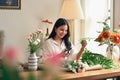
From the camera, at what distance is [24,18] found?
3.79 meters

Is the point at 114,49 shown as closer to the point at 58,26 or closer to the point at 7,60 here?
the point at 58,26

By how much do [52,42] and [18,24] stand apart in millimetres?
1036

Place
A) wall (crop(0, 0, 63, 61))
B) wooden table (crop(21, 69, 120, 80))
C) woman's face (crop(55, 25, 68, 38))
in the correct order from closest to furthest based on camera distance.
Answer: wooden table (crop(21, 69, 120, 80)), woman's face (crop(55, 25, 68, 38)), wall (crop(0, 0, 63, 61))

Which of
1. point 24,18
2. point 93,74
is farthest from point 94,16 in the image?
point 93,74

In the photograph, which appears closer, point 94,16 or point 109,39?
point 109,39

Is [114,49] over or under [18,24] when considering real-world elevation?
under

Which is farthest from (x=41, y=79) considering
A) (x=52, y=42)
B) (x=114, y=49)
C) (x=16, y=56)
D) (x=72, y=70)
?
(x=52, y=42)

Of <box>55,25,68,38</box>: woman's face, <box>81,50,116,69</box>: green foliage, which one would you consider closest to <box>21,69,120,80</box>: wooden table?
<box>81,50,116,69</box>: green foliage

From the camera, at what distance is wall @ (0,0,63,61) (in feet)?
12.1

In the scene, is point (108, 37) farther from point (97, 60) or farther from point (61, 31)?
point (61, 31)

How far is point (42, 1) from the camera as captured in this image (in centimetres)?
389

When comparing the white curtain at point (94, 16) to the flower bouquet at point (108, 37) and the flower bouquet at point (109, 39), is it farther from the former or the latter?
the flower bouquet at point (108, 37)

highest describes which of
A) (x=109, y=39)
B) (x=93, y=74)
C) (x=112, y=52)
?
(x=109, y=39)

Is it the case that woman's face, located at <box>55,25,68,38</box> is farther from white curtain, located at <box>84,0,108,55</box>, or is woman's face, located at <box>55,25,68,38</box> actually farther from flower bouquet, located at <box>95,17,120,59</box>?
white curtain, located at <box>84,0,108,55</box>
